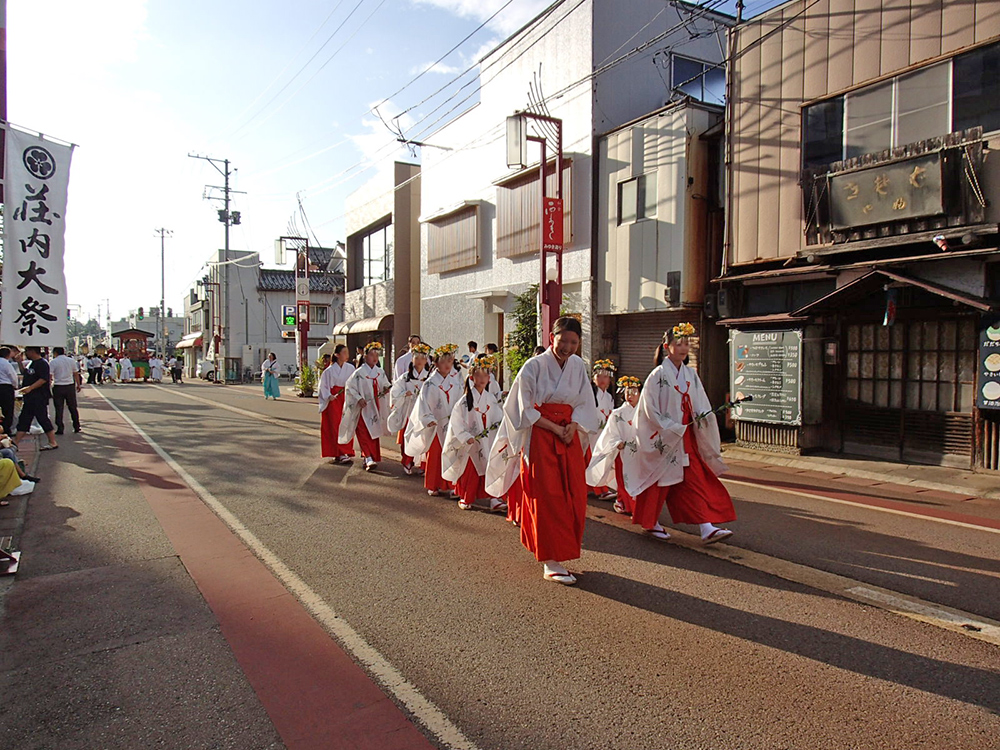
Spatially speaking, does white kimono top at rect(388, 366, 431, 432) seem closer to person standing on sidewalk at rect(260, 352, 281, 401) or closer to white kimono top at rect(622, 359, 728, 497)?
white kimono top at rect(622, 359, 728, 497)

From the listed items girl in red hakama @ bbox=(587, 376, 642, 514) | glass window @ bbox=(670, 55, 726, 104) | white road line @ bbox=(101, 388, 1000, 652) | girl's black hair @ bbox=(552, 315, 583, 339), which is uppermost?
glass window @ bbox=(670, 55, 726, 104)

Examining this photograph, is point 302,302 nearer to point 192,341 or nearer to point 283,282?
point 283,282

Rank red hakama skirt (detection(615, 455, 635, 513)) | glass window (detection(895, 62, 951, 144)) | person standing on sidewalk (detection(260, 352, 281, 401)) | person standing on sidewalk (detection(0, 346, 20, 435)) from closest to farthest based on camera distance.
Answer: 1. red hakama skirt (detection(615, 455, 635, 513))
2. glass window (detection(895, 62, 951, 144))
3. person standing on sidewalk (detection(0, 346, 20, 435))
4. person standing on sidewalk (detection(260, 352, 281, 401))

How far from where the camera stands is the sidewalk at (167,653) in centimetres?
302

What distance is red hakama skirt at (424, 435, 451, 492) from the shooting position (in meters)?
7.88

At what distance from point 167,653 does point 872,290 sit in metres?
10.00

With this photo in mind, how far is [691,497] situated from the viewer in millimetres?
5793

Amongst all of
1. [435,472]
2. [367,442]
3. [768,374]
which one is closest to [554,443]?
[435,472]

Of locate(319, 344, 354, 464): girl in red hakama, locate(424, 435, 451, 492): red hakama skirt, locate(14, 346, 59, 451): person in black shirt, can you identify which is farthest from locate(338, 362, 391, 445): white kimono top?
locate(14, 346, 59, 451): person in black shirt

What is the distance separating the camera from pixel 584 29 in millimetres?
15578

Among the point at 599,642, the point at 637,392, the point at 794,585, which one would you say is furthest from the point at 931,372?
the point at 599,642

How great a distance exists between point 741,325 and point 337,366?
671 cm

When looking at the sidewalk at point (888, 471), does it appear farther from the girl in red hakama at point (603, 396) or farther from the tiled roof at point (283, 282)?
the tiled roof at point (283, 282)

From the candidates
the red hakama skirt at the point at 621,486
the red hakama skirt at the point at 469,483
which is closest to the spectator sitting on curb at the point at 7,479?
the red hakama skirt at the point at 469,483
